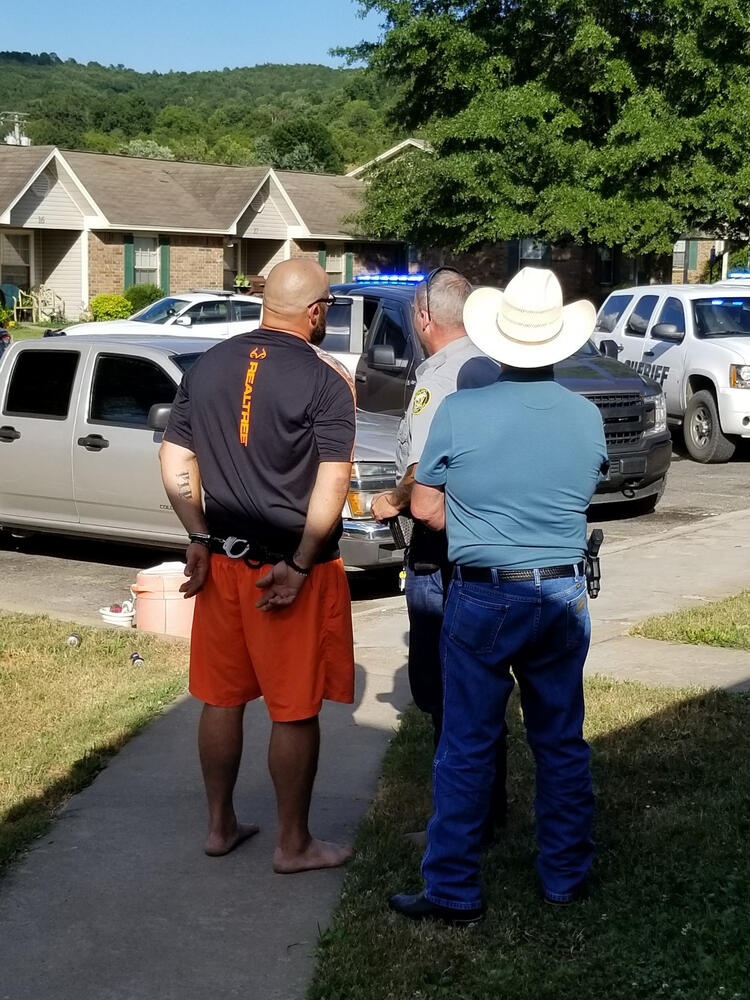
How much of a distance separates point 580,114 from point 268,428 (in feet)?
83.4

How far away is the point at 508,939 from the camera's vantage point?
3.78 m

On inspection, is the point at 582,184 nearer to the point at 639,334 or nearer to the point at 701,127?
the point at 701,127

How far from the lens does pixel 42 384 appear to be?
974 cm

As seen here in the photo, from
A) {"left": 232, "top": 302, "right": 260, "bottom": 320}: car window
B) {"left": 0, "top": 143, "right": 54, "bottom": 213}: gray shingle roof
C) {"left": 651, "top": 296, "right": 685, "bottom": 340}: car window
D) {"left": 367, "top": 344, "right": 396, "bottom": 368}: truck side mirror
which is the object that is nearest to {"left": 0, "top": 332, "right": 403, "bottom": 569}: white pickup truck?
{"left": 367, "top": 344, "right": 396, "bottom": 368}: truck side mirror

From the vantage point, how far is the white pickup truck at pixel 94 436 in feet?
29.9

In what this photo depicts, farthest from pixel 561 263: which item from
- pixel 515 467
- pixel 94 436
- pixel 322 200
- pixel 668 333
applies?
pixel 515 467

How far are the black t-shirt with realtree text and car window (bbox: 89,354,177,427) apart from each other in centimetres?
507

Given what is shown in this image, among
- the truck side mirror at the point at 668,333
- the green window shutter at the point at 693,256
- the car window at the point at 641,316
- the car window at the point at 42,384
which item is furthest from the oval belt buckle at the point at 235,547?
the green window shutter at the point at 693,256

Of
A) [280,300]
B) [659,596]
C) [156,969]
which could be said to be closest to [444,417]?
[280,300]

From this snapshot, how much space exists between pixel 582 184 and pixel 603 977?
24.2m

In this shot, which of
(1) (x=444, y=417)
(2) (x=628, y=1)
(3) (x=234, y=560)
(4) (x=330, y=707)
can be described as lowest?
(4) (x=330, y=707)

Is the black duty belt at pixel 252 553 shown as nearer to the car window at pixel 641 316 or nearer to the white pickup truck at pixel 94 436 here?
the white pickup truck at pixel 94 436

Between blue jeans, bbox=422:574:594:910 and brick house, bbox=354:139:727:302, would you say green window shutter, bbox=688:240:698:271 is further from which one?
blue jeans, bbox=422:574:594:910

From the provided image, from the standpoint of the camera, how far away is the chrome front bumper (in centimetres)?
837
